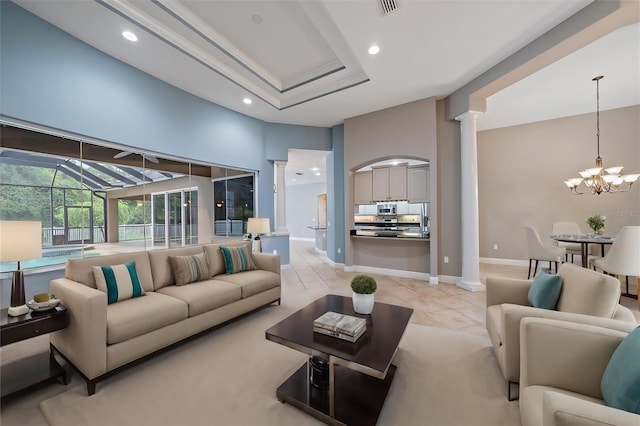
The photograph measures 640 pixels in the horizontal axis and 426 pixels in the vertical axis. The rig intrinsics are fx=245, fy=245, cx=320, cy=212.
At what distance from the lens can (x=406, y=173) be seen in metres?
5.32

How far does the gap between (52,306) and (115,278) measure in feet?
1.55

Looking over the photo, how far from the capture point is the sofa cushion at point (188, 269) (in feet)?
9.62

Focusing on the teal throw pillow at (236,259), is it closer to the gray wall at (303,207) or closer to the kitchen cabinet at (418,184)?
the kitchen cabinet at (418,184)

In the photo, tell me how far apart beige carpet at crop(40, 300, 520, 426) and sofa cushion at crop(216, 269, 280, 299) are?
633 mm

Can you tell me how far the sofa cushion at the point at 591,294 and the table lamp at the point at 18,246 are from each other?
157 inches

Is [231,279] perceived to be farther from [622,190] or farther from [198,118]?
[622,190]

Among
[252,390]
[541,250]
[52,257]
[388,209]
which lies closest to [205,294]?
[252,390]

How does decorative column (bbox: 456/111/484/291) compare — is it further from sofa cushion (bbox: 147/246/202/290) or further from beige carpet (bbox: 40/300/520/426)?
sofa cushion (bbox: 147/246/202/290)

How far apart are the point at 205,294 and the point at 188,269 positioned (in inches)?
20.6

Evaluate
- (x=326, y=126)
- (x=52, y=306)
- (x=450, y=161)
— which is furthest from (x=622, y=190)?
(x=52, y=306)

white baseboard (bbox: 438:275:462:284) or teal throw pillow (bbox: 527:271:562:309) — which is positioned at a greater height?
teal throw pillow (bbox: 527:271:562:309)

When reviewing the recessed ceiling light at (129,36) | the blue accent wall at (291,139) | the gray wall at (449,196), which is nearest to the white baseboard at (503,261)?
the gray wall at (449,196)

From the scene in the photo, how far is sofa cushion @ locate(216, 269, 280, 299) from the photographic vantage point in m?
3.07

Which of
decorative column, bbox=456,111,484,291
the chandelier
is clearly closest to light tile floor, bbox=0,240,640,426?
decorative column, bbox=456,111,484,291
